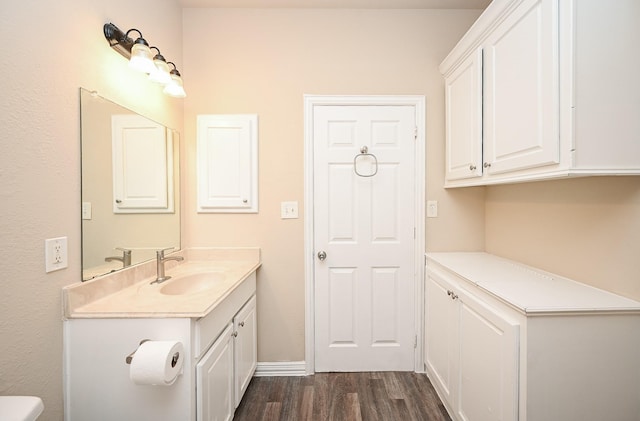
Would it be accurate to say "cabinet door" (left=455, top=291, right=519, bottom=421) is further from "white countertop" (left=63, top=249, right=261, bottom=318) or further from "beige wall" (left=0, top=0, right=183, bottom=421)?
"beige wall" (left=0, top=0, right=183, bottom=421)

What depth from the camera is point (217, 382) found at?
138cm

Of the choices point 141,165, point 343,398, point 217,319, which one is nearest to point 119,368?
point 217,319

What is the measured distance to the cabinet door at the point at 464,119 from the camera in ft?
5.39

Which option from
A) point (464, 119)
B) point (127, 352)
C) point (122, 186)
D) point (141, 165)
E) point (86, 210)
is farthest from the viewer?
point (464, 119)

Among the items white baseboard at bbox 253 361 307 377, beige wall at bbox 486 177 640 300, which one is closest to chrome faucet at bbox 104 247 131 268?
white baseboard at bbox 253 361 307 377

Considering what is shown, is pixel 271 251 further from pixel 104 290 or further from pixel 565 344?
pixel 565 344

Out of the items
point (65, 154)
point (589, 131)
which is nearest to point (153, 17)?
point (65, 154)

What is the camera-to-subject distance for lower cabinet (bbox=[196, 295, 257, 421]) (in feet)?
4.09

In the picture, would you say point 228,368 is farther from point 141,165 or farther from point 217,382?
point 141,165

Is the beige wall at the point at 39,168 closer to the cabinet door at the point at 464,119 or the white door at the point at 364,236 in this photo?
the white door at the point at 364,236

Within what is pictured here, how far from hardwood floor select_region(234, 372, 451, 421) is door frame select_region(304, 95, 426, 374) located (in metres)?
0.16

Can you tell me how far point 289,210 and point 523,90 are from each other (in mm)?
1546

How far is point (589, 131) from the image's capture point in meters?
1.06

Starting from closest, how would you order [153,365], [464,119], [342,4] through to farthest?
[153,365], [464,119], [342,4]
